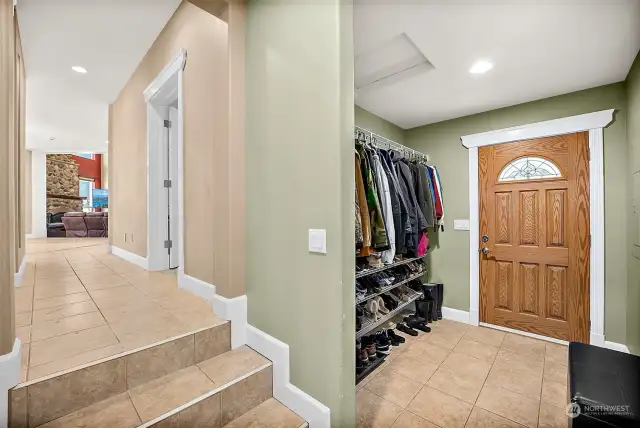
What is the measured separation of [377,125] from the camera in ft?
10.7

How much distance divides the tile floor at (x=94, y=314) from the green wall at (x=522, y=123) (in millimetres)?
2801

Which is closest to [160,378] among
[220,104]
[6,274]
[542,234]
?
[6,274]

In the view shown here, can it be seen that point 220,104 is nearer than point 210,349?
No

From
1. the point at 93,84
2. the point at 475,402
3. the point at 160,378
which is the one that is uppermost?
the point at 93,84

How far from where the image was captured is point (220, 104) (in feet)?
5.93

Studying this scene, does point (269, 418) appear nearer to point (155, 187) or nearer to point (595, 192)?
point (155, 187)

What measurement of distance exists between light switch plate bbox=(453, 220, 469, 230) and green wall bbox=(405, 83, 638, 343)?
53mm

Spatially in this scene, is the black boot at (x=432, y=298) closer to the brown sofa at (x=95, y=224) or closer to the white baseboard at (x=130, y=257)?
the white baseboard at (x=130, y=257)

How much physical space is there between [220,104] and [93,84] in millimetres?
3145

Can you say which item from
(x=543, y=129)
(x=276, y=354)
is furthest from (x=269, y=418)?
(x=543, y=129)

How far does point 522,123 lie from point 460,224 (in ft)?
4.04

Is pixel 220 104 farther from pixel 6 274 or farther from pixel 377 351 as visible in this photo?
pixel 377 351

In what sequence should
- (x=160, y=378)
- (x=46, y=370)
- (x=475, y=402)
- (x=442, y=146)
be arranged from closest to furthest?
(x=46, y=370) < (x=160, y=378) < (x=475, y=402) < (x=442, y=146)

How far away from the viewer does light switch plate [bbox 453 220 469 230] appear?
3.22 meters
